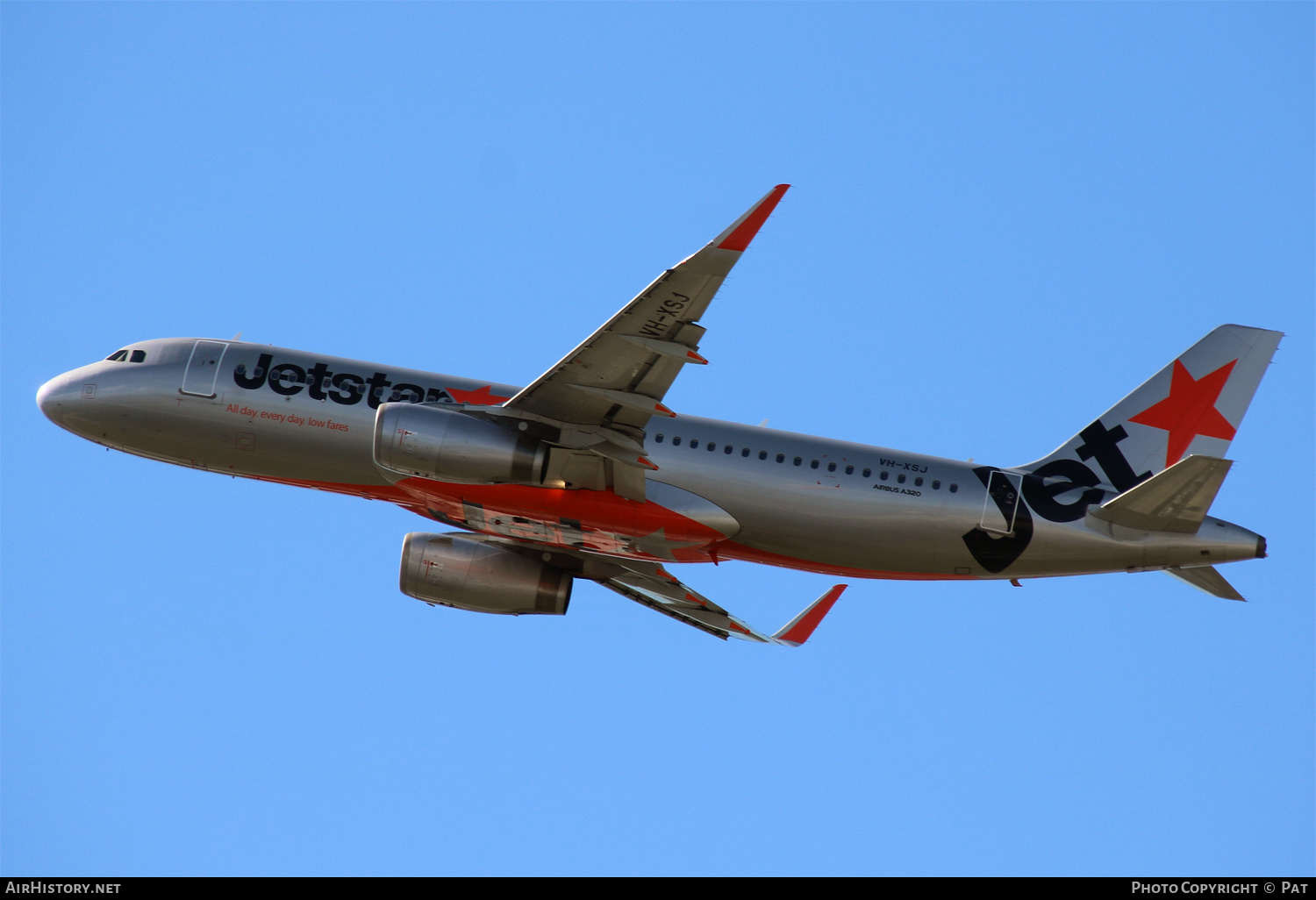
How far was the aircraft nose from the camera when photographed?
32.3 metres

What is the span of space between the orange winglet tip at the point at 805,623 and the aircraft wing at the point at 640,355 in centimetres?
1149

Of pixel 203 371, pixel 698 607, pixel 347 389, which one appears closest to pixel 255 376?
pixel 203 371

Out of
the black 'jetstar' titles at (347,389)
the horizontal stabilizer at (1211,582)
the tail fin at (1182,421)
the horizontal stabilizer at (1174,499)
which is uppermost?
the tail fin at (1182,421)

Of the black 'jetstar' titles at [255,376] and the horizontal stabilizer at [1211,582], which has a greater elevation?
the black 'jetstar' titles at [255,376]

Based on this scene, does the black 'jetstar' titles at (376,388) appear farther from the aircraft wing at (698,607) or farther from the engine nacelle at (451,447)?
the aircraft wing at (698,607)

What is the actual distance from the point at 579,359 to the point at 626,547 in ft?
21.3

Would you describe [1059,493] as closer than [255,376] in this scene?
Yes

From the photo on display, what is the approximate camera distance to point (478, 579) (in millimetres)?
33719

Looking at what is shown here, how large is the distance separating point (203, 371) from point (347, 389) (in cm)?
385

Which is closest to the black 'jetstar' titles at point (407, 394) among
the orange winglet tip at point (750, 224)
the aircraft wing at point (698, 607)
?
the aircraft wing at point (698, 607)

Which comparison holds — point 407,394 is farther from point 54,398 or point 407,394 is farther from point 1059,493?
point 1059,493

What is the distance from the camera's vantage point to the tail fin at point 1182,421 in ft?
104

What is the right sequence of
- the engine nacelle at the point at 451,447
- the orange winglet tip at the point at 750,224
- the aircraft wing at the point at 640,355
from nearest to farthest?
the orange winglet tip at the point at 750,224 < the aircraft wing at the point at 640,355 < the engine nacelle at the point at 451,447

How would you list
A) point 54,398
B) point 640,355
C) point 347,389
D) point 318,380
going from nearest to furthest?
point 640,355 → point 347,389 → point 318,380 → point 54,398
